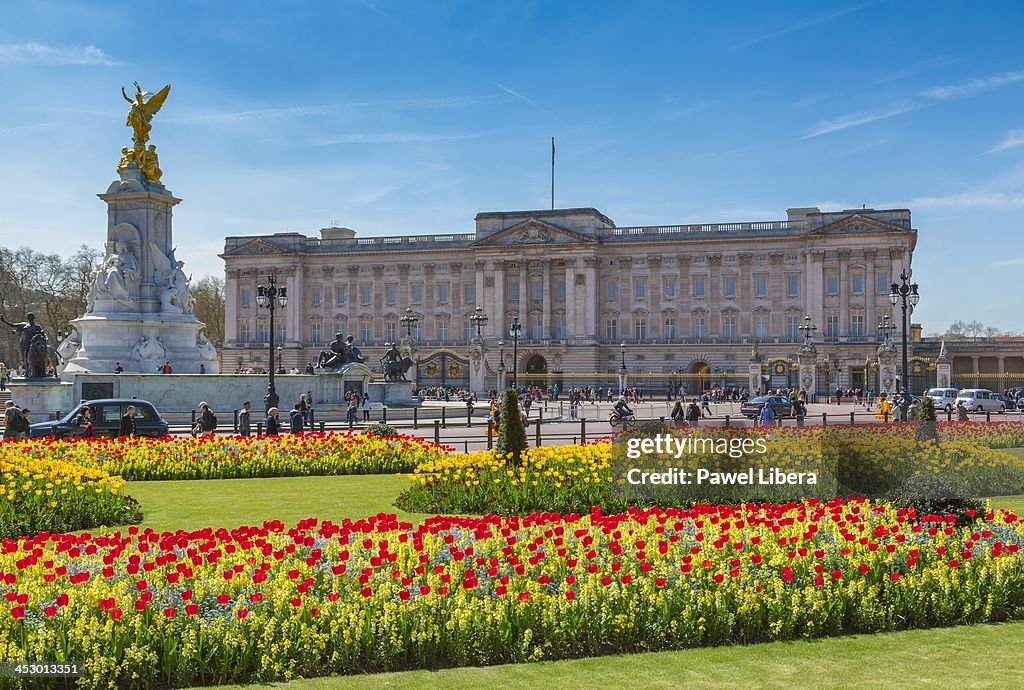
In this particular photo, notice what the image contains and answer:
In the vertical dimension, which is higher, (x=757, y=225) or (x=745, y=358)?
(x=757, y=225)

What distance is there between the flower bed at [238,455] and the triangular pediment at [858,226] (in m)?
72.4

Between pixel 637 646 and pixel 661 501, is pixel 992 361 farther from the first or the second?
pixel 637 646

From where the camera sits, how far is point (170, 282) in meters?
39.4

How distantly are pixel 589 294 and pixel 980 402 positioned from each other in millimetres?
42756

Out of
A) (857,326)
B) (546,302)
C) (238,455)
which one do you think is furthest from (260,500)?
(546,302)

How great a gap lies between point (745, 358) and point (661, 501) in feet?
257

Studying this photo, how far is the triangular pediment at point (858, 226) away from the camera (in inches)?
3378

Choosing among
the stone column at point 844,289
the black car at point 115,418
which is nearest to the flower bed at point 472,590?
the black car at point 115,418

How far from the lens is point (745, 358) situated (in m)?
90.4

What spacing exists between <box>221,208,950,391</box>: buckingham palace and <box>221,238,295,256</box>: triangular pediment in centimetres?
13

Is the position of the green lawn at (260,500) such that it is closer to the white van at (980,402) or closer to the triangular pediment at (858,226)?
the white van at (980,402)

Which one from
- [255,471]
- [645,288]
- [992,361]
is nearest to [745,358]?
[645,288]

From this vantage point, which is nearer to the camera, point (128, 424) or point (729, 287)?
point (128, 424)

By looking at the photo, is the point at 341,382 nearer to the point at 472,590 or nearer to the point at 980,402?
the point at 980,402
